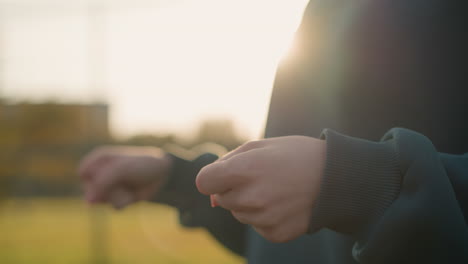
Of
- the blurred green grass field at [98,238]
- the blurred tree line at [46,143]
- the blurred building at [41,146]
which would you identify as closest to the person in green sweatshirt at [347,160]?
the blurred green grass field at [98,238]

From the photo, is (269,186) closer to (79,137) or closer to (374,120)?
(374,120)

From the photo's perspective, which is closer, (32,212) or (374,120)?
(374,120)

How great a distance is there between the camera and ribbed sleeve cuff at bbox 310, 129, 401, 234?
47 cm

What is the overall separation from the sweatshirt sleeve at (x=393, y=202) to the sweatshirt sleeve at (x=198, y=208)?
0.51 meters

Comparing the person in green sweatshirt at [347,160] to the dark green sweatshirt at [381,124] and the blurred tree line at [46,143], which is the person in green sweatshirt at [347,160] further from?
the blurred tree line at [46,143]

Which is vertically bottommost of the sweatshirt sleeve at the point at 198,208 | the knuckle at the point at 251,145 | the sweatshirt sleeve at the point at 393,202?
the sweatshirt sleeve at the point at 198,208

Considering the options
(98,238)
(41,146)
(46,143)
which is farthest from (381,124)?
(46,143)

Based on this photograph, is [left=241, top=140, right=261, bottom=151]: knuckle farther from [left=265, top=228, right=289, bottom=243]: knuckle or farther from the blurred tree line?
the blurred tree line

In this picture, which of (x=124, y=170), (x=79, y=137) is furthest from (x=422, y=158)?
(x=79, y=137)

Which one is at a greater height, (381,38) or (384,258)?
(381,38)

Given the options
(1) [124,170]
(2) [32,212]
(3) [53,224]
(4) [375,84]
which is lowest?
(2) [32,212]

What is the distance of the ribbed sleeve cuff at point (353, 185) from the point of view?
0.47 metres

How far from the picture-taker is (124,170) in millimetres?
946

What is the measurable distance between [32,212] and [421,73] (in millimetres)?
14945
